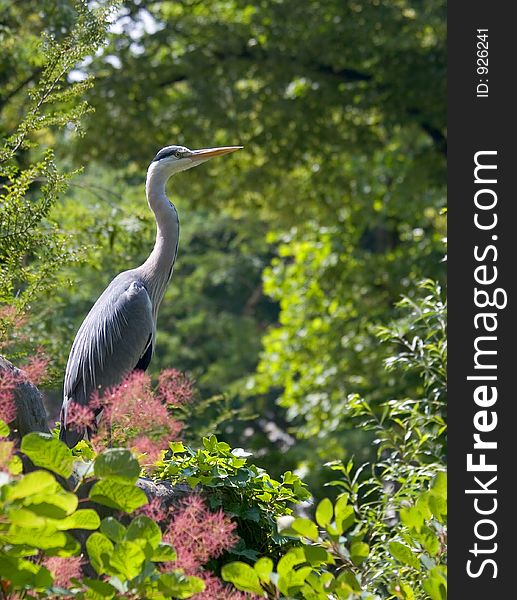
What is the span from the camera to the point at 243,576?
2697mm

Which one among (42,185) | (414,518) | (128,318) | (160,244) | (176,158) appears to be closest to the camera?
(414,518)

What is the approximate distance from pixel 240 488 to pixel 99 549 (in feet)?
4.01

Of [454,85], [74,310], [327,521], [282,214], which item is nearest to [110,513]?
[327,521]

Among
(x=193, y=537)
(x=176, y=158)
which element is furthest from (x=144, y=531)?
(x=176, y=158)

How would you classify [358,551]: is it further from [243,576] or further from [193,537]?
[193,537]

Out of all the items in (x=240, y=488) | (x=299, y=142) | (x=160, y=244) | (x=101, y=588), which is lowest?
(x=101, y=588)

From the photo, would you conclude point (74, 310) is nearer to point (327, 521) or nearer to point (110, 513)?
point (110, 513)

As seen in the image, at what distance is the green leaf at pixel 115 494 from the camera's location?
265 cm

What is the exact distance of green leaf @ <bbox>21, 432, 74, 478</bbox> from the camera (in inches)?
104

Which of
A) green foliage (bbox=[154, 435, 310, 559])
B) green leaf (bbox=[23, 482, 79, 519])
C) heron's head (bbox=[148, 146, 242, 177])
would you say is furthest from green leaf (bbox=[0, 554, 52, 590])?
heron's head (bbox=[148, 146, 242, 177])

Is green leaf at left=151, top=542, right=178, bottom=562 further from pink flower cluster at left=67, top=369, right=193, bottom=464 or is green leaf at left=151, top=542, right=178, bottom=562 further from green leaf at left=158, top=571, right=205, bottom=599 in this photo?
pink flower cluster at left=67, top=369, right=193, bottom=464

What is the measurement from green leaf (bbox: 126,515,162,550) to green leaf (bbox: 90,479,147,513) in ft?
0.24

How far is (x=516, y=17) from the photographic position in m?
4.13

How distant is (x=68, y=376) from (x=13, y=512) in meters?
3.14
